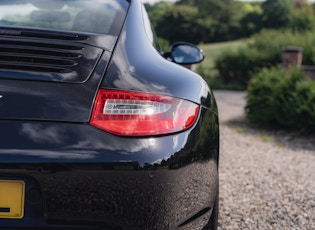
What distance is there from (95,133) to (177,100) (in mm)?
370

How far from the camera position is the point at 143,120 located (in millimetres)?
1740

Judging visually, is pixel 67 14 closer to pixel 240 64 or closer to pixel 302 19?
pixel 240 64

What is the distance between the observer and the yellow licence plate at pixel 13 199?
161 cm

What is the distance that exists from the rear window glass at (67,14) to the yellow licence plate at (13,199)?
2.65 ft

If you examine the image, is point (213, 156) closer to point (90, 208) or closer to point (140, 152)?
point (140, 152)

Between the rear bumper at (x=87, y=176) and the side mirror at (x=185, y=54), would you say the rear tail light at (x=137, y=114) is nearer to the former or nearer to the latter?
the rear bumper at (x=87, y=176)

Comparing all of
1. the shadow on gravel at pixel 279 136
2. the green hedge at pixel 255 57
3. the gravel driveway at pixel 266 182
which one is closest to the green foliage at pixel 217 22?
the green hedge at pixel 255 57

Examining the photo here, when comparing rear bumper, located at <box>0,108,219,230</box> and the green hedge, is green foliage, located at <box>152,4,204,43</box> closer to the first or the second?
the green hedge

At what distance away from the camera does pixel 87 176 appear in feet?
5.28

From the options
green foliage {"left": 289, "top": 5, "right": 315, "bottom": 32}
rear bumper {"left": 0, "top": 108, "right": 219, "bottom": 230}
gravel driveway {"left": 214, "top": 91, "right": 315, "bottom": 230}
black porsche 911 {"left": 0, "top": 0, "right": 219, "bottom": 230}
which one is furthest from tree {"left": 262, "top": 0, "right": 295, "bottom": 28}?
rear bumper {"left": 0, "top": 108, "right": 219, "bottom": 230}

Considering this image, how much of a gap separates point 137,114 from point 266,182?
2871 millimetres

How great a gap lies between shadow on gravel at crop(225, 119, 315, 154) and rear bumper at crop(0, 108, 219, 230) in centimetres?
524

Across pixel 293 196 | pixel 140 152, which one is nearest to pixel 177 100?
pixel 140 152

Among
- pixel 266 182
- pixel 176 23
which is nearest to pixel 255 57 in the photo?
pixel 266 182
